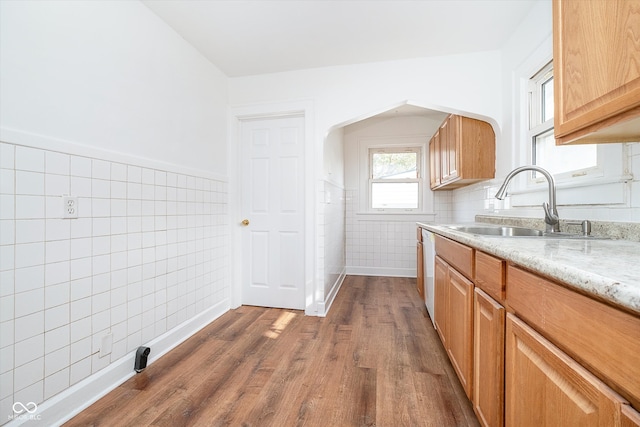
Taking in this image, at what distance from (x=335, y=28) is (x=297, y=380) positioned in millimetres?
2562

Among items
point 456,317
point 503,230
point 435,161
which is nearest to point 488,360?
point 456,317

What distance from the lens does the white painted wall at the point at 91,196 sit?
3.91 ft

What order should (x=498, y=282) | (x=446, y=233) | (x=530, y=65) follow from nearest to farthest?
(x=498, y=282) → (x=446, y=233) → (x=530, y=65)

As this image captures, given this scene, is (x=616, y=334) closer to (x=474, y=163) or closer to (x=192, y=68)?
(x=474, y=163)

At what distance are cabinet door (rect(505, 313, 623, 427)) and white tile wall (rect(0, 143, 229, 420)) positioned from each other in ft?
6.56

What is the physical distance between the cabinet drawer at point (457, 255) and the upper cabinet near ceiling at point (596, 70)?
62 centimetres

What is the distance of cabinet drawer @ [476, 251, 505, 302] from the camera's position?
0.97 meters

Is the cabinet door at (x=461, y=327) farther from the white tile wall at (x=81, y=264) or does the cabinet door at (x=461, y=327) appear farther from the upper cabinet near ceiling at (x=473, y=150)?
the white tile wall at (x=81, y=264)

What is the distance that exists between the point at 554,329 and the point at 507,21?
93.5 inches

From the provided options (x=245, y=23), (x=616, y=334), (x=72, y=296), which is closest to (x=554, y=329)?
(x=616, y=334)

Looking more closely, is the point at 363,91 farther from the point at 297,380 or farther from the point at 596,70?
the point at 297,380

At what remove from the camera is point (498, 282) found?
991mm

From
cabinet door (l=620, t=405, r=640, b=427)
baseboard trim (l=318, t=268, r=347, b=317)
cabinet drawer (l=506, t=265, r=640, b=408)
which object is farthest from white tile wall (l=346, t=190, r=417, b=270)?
cabinet door (l=620, t=405, r=640, b=427)

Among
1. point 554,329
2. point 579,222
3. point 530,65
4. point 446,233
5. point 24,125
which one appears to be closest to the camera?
point 554,329
